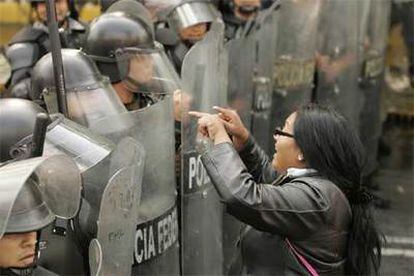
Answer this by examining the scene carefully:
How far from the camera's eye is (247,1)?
6203 millimetres

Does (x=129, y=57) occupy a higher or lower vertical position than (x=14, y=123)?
higher

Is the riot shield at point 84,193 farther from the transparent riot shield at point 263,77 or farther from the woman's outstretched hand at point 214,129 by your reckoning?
the transparent riot shield at point 263,77

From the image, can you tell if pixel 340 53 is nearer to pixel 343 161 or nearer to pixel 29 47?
pixel 29 47

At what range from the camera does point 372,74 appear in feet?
23.2

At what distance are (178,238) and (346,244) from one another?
104 cm

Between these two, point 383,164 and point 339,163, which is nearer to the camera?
point 339,163

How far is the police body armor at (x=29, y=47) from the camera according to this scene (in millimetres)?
5101

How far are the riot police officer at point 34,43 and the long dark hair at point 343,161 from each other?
232cm

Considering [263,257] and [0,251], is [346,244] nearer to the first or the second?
[263,257]

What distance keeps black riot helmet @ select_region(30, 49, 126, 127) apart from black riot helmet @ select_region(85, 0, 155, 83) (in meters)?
0.33

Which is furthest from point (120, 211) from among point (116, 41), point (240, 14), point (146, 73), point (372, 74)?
point (372, 74)

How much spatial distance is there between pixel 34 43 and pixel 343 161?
3.20 m

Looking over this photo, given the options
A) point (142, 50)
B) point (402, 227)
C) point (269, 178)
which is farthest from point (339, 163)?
point (402, 227)

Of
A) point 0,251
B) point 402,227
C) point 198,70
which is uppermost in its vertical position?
point 198,70
